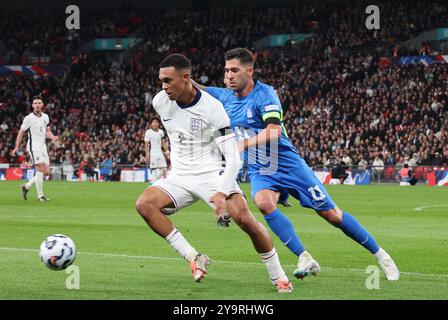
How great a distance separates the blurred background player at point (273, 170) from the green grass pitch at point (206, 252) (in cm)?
46

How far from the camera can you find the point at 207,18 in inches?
2183

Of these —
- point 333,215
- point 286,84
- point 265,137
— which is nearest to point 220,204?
point 265,137

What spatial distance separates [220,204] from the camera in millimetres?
7949

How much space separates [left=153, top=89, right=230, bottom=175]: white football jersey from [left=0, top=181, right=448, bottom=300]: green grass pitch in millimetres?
1183

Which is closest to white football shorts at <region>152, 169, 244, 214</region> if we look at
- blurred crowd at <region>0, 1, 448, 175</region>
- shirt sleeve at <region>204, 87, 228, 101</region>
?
shirt sleeve at <region>204, 87, 228, 101</region>

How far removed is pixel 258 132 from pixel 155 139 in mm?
18946

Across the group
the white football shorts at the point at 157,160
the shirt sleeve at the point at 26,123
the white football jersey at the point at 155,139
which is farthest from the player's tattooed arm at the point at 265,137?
the white football shorts at the point at 157,160

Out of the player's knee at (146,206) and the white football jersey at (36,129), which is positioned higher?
the player's knee at (146,206)

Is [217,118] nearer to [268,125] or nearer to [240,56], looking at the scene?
[268,125]

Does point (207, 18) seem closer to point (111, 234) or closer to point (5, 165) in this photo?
point (5, 165)

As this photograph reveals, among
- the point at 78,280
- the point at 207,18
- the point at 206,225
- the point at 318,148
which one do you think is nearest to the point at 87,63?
the point at 207,18

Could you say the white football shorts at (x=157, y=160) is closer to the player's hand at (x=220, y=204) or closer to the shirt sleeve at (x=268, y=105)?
the shirt sleeve at (x=268, y=105)

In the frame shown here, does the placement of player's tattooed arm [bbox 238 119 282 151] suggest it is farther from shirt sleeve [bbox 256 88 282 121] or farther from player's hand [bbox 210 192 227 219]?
player's hand [bbox 210 192 227 219]

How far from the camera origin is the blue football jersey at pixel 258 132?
9.67 m
